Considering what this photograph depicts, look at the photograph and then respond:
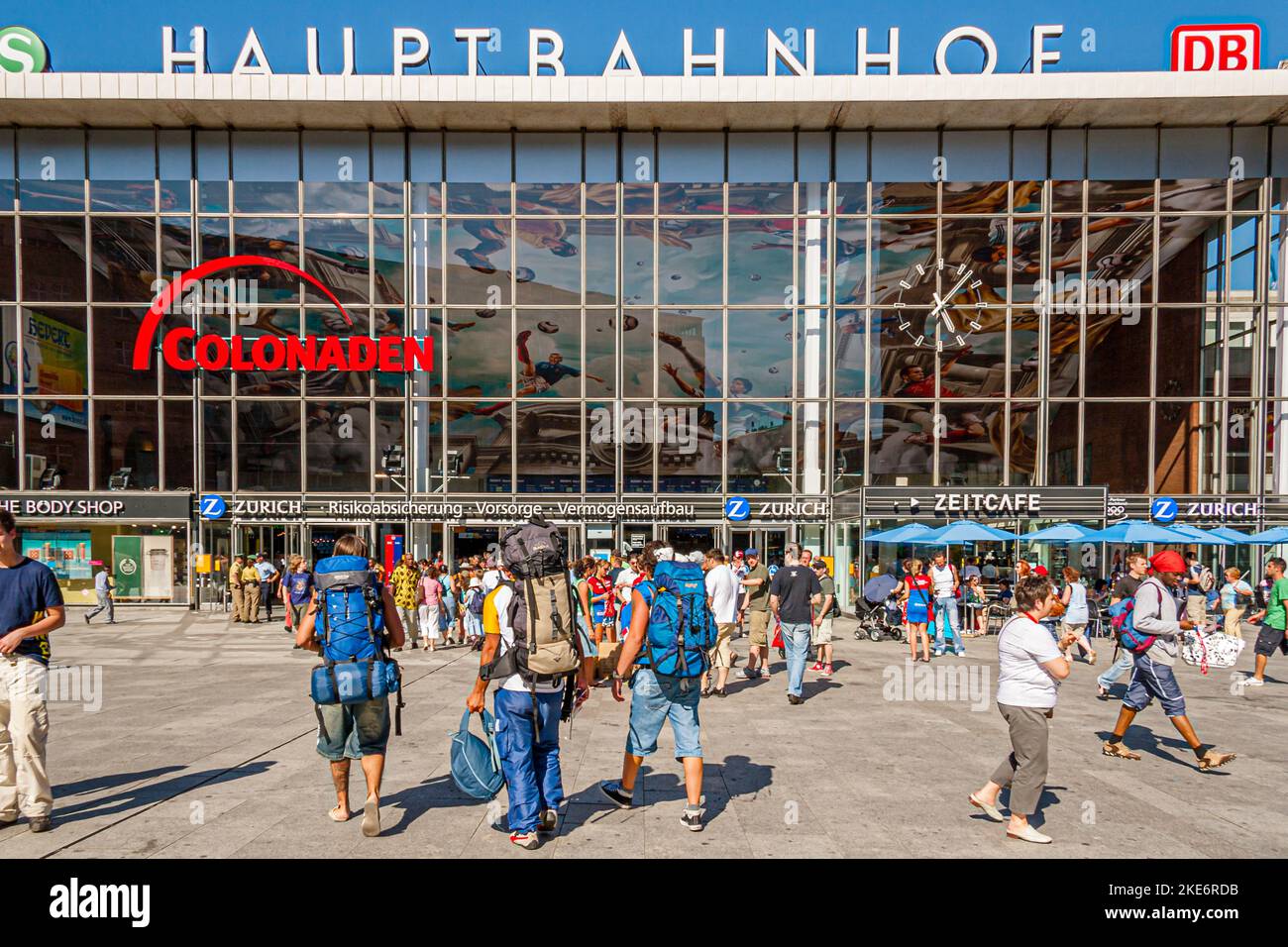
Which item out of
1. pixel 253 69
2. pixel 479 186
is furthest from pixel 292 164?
pixel 479 186

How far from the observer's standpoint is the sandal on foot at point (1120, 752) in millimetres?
7553

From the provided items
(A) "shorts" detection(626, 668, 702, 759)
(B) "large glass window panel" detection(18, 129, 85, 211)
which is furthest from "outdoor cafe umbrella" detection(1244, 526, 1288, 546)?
(B) "large glass window panel" detection(18, 129, 85, 211)

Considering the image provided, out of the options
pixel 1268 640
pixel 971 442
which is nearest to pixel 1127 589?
pixel 1268 640

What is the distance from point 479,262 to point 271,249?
6256 mm

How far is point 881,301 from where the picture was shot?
25.4 metres

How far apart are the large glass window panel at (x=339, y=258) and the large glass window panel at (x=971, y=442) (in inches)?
708

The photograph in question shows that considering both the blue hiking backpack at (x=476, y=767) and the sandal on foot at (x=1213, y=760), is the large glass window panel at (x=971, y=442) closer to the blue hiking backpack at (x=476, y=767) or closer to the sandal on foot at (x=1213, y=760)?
the sandal on foot at (x=1213, y=760)

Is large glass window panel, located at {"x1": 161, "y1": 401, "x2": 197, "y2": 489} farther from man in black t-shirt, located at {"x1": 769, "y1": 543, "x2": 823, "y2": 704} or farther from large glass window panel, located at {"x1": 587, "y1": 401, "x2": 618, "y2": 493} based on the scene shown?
man in black t-shirt, located at {"x1": 769, "y1": 543, "x2": 823, "y2": 704}

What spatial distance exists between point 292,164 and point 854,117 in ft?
56.0

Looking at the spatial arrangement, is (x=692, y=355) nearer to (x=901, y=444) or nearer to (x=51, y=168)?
(x=901, y=444)

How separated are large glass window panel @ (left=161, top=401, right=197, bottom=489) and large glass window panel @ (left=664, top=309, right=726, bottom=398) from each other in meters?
13.9

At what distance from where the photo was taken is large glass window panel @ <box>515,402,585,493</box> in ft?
83.7
